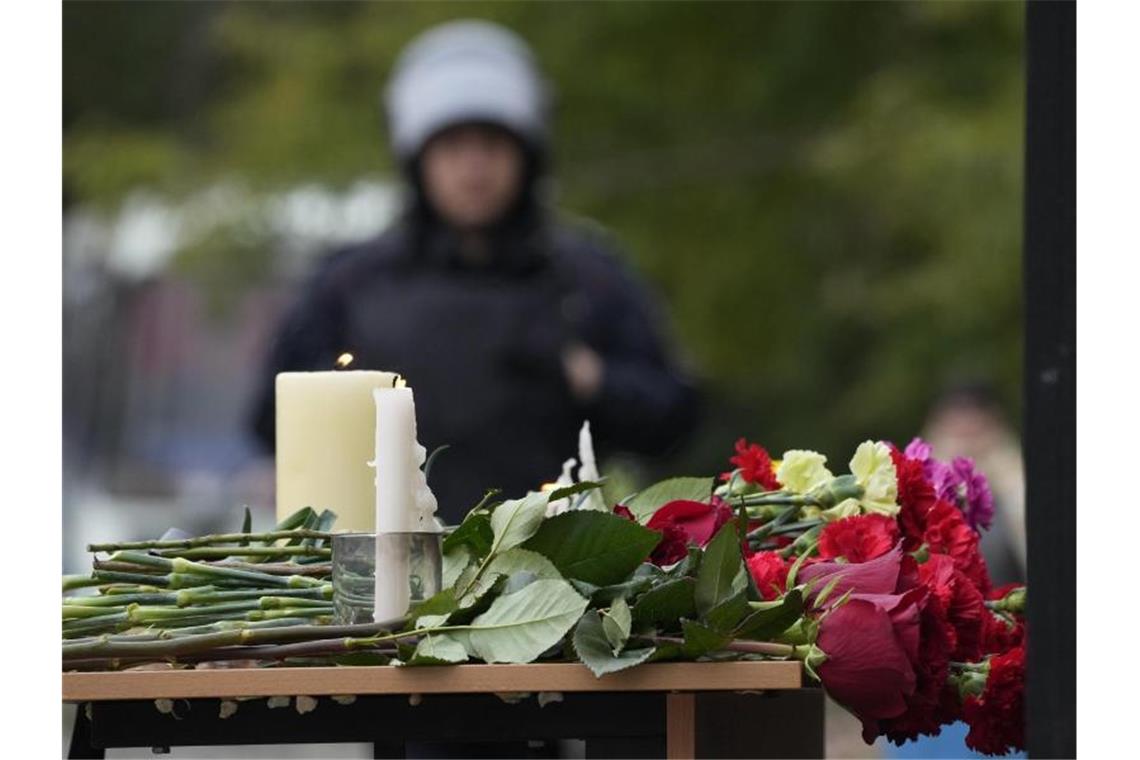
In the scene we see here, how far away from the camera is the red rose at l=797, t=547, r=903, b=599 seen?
1.49 m

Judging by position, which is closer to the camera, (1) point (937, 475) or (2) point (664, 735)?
(2) point (664, 735)

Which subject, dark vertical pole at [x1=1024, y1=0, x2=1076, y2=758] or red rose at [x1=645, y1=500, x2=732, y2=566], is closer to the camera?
dark vertical pole at [x1=1024, y1=0, x2=1076, y2=758]

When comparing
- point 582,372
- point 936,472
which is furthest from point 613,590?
point 582,372

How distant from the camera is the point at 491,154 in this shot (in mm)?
3809

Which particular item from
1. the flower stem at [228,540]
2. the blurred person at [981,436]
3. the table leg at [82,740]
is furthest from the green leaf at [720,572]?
the blurred person at [981,436]

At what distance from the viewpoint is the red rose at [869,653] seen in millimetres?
1411

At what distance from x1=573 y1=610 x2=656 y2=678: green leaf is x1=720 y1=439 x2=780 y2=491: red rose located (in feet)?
1.54

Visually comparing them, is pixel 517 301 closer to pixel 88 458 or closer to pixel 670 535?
pixel 670 535

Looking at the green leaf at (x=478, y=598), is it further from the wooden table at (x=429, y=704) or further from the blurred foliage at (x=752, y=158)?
the blurred foliage at (x=752, y=158)

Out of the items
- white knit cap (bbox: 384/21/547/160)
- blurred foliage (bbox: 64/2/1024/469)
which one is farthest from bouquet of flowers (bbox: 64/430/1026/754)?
blurred foliage (bbox: 64/2/1024/469)

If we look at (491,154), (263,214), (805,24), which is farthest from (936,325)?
(491,154)

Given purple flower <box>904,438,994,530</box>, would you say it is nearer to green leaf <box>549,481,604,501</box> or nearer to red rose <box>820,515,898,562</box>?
red rose <box>820,515,898,562</box>

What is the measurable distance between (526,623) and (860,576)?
0.27m

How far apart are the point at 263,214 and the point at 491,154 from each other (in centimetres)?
550
